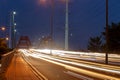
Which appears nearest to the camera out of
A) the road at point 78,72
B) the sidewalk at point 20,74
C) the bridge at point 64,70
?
the road at point 78,72

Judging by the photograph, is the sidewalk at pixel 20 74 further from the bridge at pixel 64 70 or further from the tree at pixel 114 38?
the tree at pixel 114 38

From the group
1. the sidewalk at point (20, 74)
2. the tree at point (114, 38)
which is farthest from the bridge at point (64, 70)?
the tree at point (114, 38)

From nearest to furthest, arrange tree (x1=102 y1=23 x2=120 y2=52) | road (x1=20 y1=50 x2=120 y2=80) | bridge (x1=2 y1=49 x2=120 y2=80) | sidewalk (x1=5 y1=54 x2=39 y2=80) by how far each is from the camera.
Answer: road (x1=20 y1=50 x2=120 y2=80) → sidewalk (x1=5 y1=54 x2=39 y2=80) → bridge (x1=2 y1=49 x2=120 y2=80) → tree (x1=102 y1=23 x2=120 y2=52)

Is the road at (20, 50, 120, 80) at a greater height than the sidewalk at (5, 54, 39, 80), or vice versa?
the road at (20, 50, 120, 80)

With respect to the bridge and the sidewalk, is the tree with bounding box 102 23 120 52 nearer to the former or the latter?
the bridge

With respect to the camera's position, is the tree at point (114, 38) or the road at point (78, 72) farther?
the tree at point (114, 38)

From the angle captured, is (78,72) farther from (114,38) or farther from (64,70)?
(114,38)

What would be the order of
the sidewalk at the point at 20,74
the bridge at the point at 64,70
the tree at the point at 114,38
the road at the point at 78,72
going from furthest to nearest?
the tree at the point at 114,38 → the bridge at the point at 64,70 → the sidewalk at the point at 20,74 → the road at the point at 78,72

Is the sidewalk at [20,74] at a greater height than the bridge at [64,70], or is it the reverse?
the bridge at [64,70]

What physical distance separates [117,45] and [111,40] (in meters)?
2.28

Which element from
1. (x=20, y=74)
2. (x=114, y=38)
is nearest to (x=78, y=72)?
(x=20, y=74)

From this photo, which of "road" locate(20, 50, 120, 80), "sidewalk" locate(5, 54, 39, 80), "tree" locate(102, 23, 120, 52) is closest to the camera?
"road" locate(20, 50, 120, 80)

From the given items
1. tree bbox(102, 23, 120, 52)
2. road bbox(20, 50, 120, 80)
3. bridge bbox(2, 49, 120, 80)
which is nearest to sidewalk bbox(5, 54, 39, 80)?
bridge bbox(2, 49, 120, 80)

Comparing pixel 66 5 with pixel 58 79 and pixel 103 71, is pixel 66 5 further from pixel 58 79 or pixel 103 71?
pixel 58 79
